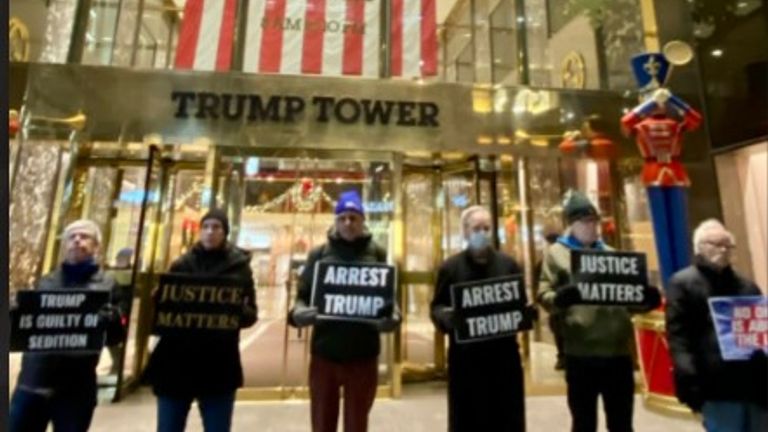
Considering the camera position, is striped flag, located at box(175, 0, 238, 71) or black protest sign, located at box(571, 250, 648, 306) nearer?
black protest sign, located at box(571, 250, 648, 306)

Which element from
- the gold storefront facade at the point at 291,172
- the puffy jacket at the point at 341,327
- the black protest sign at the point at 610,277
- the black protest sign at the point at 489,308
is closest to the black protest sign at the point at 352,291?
the puffy jacket at the point at 341,327

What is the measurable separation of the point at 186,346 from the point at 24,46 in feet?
16.0

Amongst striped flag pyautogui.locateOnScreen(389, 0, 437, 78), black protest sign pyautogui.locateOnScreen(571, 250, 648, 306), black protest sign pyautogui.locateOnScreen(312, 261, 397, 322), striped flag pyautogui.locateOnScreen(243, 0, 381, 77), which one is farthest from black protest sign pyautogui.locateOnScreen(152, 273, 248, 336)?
striped flag pyautogui.locateOnScreen(389, 0, 437, 78)

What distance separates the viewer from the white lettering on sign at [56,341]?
250 centimetres

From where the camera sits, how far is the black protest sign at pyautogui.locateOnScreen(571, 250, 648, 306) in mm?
2822

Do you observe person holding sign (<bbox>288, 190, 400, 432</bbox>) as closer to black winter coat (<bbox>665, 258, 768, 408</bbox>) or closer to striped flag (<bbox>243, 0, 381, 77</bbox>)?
black winter coat (<bbox>665, 258, 768, 408</bbox>)

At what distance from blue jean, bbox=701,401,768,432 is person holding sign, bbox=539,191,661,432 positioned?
1.40 feet

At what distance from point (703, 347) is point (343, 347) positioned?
1.70 metres

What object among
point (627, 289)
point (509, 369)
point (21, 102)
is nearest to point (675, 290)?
point (627, 289)

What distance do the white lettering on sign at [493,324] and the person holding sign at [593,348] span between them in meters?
0.30

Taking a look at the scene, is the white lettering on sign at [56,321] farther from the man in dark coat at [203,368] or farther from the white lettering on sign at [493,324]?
the white lettering on sign at [493,324]

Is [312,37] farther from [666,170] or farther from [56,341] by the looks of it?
[56,341]

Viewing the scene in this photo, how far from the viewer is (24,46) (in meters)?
5.80

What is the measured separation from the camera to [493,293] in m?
2.74
